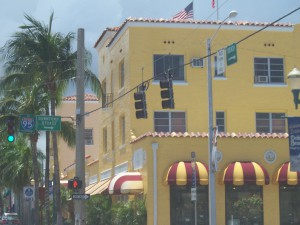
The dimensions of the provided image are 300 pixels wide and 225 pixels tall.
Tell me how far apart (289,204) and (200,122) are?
22.4 feet

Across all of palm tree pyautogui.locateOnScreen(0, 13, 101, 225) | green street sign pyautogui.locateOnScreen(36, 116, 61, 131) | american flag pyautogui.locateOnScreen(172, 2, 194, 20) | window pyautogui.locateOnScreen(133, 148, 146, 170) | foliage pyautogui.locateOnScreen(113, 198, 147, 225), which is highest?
american flag pyautogui.locateOnScreen(172, 2, 194, 20)

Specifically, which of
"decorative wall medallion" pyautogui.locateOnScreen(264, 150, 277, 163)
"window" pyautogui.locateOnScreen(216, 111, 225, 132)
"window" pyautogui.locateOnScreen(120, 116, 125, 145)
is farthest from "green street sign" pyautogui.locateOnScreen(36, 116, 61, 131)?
"window" pyautogui.locateOnScreen(216, 111, 225, 132)

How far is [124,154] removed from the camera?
36.2 metres

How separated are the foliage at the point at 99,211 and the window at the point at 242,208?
5.87m

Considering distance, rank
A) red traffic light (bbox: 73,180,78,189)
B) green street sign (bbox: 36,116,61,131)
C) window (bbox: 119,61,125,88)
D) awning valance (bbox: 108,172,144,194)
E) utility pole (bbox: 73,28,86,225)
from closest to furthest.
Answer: red traffic light (bbox: 73,180,78,189) < utility pole (bbox: 73,28,86,225) < green street sign (bbox: 36,116,61,131) < awning valance (bbox: 108,172,144,194) < window (bbox: 119,61,125,88)

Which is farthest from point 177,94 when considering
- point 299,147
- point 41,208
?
point 299,147

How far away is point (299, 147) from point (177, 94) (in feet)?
53.2

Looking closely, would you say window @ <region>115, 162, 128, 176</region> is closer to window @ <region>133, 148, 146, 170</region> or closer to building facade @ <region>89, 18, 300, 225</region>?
building facade @ <region>89, 18, 300, 225</region>

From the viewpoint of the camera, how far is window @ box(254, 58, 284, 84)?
36.4 meters

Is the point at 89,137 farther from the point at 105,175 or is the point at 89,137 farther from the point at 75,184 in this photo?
the point at 75,184

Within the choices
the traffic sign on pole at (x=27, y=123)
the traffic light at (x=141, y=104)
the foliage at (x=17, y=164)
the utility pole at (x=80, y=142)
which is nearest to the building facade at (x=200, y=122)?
the utility pole at (x=80, y=142)

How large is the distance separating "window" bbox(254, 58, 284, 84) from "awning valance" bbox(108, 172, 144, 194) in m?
9.51

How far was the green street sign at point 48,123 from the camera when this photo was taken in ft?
92.7

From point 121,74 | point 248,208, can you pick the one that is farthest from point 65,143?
point 248,208
